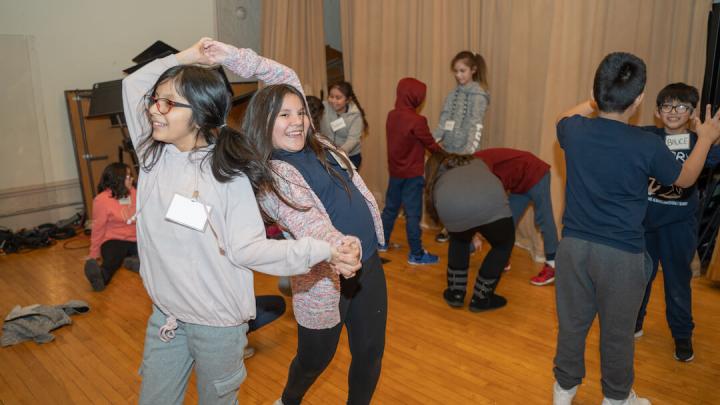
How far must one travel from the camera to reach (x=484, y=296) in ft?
11.2

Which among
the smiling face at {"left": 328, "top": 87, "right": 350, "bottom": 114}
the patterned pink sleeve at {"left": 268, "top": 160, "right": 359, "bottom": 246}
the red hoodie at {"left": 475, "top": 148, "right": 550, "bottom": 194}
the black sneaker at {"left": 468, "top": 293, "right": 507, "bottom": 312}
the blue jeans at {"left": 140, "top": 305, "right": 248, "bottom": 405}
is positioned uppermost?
the smiling face at {"left": 328, "top": 87, "right": 350, "bottom": 114}

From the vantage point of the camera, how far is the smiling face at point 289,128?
1.71 metres

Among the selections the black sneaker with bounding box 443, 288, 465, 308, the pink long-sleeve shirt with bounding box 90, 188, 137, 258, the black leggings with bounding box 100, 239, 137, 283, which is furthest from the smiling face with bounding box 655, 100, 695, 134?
the black leggings with bounding box 100, 239, 137, 283

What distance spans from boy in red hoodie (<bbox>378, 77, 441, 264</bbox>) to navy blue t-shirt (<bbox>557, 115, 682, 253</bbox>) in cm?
205

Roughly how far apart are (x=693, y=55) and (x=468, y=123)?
157cm

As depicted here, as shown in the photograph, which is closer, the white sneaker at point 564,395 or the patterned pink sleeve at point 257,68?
the patterned pink sleeve at point 257,68

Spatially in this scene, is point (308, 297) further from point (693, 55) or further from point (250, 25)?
point (250, 25)

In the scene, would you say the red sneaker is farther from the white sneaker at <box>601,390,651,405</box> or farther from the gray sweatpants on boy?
the gray sweatpants on boy

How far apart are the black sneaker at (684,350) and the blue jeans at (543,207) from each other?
1.08 metres

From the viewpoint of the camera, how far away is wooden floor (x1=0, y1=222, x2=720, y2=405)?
2.58 metres

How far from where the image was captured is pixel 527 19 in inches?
167

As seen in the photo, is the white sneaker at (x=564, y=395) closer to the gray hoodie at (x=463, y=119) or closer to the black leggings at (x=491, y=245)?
the black leggings at (x=491, y=245)

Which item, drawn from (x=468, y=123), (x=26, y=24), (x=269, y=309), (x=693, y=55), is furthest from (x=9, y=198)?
(x=693, y=55)

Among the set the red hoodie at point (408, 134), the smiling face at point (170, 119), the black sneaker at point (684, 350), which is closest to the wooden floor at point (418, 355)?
the black sneaker at point (684, 350)
